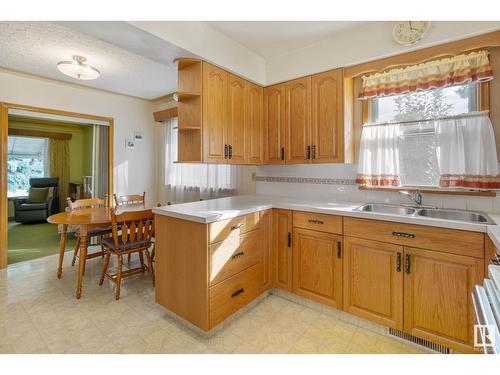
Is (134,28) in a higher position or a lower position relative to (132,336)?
higher

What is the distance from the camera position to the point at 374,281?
191 centimetres

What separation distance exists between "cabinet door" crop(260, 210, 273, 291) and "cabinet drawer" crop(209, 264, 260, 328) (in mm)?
98

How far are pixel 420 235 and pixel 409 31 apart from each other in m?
1.58

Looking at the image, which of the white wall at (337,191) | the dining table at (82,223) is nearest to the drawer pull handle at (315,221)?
the white wall at (337,191)

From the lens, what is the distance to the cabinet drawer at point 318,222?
2055 millimetres

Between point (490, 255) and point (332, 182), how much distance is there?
1.36 meters

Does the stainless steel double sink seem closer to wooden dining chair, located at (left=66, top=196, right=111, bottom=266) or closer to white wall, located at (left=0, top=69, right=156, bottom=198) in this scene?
wooden dining chair, located at (left=66, top=196, right=111, bottom=266)

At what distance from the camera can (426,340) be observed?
1.73 meters

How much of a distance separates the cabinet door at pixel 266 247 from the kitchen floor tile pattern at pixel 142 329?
193 mm

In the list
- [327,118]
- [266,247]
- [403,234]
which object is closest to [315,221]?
[266,247]

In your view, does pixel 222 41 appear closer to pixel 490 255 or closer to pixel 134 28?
pixel 134 28

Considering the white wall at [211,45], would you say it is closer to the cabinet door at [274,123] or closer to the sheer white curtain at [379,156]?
the cabinet door at [274,123]

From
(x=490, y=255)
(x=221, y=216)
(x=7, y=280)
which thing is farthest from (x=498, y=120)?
(x=7, y=280)


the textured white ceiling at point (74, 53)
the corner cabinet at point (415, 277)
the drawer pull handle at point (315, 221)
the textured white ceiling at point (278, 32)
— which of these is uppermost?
the textured white ceiling at point (74, 53)
